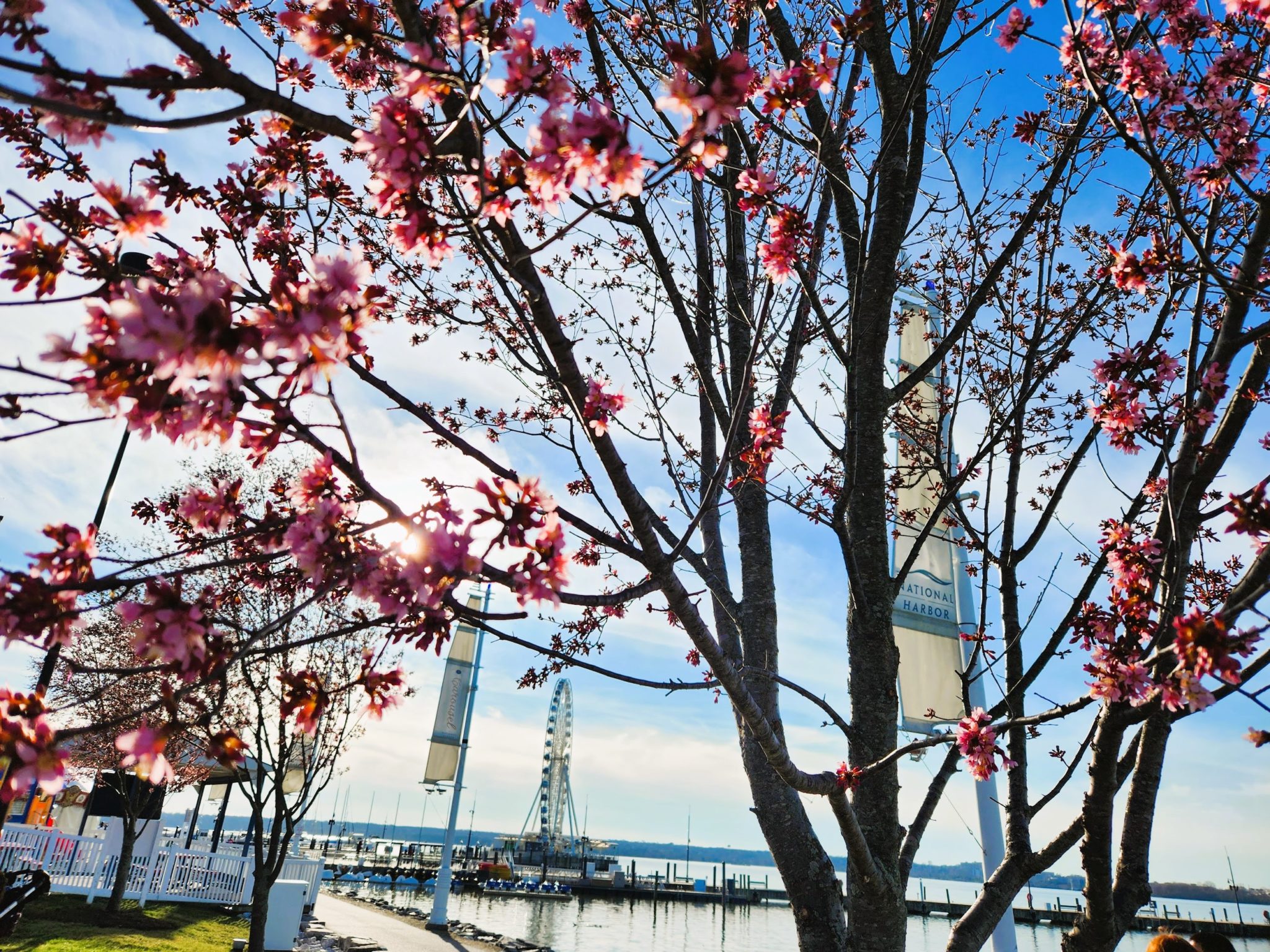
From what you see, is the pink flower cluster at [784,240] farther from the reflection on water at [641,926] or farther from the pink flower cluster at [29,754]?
the reflection on water at [641,926]

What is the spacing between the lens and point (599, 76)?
3.52 meters

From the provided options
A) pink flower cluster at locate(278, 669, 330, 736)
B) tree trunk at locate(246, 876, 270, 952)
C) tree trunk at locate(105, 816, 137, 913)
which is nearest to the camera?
pink flower cluster at locate(278, 669, 330, 736)

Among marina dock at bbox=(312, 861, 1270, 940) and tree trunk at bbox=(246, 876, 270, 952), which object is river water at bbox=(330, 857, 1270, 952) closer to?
marina dock at bbox=(312, 861, 1270, 940)

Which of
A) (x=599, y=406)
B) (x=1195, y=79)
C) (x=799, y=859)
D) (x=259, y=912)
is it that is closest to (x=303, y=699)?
(x=599, y=406)

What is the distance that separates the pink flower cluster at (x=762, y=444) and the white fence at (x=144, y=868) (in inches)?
483

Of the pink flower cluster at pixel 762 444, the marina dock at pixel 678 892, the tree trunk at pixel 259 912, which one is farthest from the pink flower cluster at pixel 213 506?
the marina dock at pixel 678 892

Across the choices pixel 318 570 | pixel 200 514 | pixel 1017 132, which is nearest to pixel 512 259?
pixel 318 570

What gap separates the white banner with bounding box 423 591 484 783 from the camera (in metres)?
17.3

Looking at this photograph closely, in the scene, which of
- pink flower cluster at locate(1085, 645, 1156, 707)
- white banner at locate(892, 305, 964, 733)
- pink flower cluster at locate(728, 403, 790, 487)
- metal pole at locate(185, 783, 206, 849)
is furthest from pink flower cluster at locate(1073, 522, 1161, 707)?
metal pole at locate(185, 783, 206, 849)

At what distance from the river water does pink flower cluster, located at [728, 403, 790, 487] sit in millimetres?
20582

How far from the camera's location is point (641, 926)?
104 feet

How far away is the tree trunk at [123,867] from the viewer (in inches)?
442

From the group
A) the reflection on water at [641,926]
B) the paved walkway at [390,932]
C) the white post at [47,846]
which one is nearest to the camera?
the white post at [47,846]

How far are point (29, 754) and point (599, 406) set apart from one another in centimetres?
138
